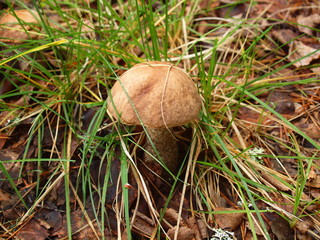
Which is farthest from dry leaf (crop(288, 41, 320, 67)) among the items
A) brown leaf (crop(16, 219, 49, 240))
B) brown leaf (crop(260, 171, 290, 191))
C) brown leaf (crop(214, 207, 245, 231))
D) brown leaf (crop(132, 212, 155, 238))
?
brown leaf (crop(16, 219, 49, 240))

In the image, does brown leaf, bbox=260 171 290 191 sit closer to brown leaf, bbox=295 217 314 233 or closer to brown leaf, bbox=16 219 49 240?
brown leaf, bbox=295 217 314 233

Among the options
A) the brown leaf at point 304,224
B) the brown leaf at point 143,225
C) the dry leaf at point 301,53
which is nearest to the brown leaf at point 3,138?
the brown leaf at point 143,225

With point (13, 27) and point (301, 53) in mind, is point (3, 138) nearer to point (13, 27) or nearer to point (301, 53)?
point (13, 27)

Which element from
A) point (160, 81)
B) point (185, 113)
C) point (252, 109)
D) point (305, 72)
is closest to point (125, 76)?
point (160, 81)

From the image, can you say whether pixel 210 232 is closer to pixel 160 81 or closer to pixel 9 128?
pixel 160 81

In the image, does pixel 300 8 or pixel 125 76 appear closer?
pixel 125 76

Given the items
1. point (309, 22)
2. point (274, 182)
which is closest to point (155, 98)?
point (274, 182)

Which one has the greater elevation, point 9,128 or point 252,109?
point 9,128
